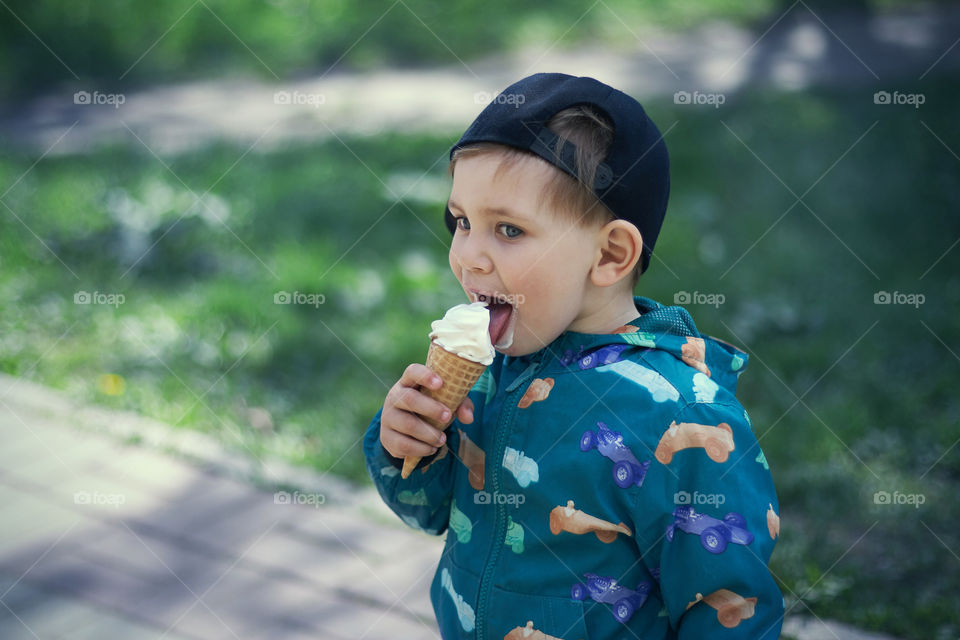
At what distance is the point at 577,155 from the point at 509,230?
0.19m

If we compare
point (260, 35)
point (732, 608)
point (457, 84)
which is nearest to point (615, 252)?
point (732, 608)

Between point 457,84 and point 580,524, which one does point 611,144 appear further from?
point 457,84

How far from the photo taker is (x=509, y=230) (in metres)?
1.74

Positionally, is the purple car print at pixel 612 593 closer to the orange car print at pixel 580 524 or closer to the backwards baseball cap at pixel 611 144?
the orange car print at pixel 580 524

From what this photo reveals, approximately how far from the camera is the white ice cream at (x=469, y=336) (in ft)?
5.70

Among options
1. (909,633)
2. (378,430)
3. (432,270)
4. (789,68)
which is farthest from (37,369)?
(789,68)

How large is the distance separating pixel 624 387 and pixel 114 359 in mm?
3474

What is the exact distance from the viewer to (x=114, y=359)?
453 cm

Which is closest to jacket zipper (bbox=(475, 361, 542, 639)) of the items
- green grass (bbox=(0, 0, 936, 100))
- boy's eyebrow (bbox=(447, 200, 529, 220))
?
boy's eyebrow (bbox=(447, 200, 529, 220))

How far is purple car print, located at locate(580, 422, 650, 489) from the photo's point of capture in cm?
168

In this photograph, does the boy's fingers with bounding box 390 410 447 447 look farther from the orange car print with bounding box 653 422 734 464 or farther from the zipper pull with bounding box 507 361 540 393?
the orange car print with bounding box 653 422 734 464

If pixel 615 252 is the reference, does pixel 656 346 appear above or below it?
below

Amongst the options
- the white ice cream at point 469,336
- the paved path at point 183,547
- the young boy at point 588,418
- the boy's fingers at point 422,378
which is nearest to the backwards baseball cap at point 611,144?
the young boy at point 588,418

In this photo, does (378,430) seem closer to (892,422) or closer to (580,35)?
(892,422)
